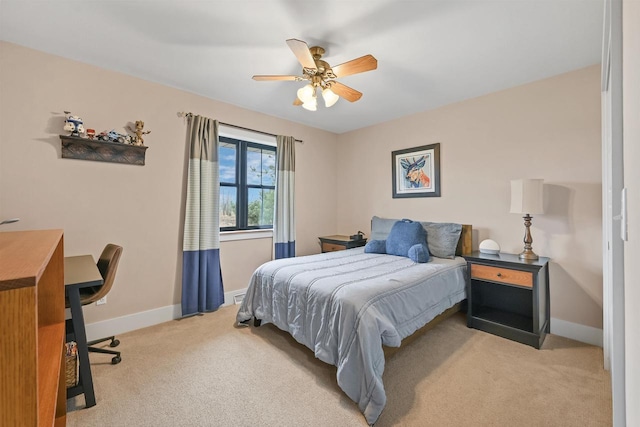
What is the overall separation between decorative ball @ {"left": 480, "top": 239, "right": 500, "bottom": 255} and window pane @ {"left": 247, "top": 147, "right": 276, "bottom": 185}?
111 inches

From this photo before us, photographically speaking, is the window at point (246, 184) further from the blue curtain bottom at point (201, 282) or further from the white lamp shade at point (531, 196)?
the white lamp shade at point (531, 196)

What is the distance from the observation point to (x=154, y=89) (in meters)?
2.88

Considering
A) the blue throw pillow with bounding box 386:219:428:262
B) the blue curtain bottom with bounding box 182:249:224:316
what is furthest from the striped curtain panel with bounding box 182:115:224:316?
the blue throw pillow with bounding box 386:219:428:262

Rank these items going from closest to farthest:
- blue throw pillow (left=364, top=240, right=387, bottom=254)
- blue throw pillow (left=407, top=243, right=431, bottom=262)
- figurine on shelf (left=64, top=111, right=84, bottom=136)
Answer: figurine on shelf (left=64, top=111, right=84, bottom=136), blue throw pillow (left=407, top=243, right=431, bottom=262), blue throw pillow (left=364, top=240, right=387, bottom=254)

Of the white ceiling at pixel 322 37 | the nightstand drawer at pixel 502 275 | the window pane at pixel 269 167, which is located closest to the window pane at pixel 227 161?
the window pane at pixel 269 167

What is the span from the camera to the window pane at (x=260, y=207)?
3871mm

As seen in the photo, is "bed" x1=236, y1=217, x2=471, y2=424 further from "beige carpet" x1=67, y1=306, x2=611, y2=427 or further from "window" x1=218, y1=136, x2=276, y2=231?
"window" x1=218, y1=136, x2=276, y2=231

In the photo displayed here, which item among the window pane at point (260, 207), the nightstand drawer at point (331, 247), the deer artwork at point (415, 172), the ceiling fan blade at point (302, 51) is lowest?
the nightstand drawer at point (331, 247)

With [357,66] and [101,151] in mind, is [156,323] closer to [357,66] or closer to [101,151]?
[101,151]

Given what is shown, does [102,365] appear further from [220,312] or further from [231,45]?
[231,45]

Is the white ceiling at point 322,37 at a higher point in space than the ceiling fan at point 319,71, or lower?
higher

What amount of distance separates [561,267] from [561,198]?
671 millimetres

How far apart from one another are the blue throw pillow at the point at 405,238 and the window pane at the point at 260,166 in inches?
75.6

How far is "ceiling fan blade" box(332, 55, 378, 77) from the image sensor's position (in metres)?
1.95
